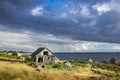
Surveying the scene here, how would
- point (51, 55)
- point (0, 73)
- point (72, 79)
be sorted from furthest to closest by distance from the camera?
point (51, 55)
point (72, 79)
point (0, 73)

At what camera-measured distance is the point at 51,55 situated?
2813 inches

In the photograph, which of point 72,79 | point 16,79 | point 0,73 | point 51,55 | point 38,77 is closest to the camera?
point 16,79

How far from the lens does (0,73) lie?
2928 cm

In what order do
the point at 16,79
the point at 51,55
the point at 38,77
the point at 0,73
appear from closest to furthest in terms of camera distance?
the point at 16,79 < the point at 0,73 < the point at 38,77 < the point at 51,55

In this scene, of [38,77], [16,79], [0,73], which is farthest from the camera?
[38,77]

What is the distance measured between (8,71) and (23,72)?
6.12 ft

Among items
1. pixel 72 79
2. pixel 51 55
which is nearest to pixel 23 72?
pixel 72 79

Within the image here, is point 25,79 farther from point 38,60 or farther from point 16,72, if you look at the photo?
point 38,60

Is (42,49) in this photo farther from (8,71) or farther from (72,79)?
(8,71)

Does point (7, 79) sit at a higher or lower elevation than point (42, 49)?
lower

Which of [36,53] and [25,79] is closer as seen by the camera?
[25,79]

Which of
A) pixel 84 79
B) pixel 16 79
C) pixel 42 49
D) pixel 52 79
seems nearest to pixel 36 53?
pixel 42 49

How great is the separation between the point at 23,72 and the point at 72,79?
936cm

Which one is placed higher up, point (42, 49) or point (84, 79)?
point (42, 49)
